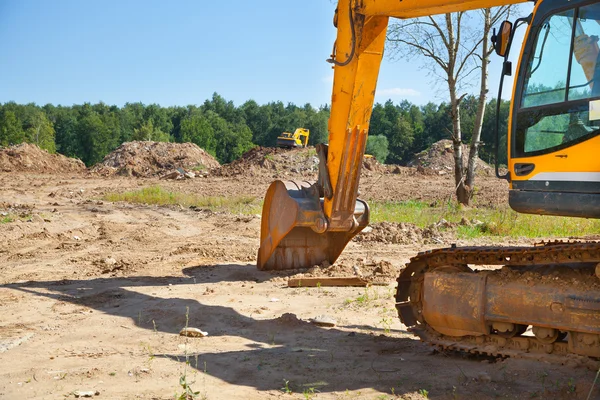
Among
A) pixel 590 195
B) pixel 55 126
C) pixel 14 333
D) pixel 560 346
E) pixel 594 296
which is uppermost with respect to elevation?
pixel 55 126

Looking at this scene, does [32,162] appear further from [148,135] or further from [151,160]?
[148,135]

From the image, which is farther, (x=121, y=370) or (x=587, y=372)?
(x=121, y=370)

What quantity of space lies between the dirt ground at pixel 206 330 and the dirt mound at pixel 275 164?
18730mm

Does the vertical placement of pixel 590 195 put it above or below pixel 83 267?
above

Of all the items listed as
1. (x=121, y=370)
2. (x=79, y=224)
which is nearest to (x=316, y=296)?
(x=121, y=370)

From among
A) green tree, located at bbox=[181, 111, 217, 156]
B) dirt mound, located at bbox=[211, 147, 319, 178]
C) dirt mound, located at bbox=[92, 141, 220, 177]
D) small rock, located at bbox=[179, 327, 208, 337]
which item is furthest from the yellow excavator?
green tree, located at bbox=[181, 111, 217, 156]

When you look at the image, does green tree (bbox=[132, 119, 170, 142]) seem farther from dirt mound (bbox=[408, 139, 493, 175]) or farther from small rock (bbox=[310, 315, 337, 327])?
small rock (bbox=[310, 315, 337, 327])

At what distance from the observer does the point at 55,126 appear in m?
87.8

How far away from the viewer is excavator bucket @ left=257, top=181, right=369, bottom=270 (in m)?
8.30

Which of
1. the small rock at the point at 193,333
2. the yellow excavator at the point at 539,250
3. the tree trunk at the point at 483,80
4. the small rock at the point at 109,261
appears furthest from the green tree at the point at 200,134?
the yellow excavator at the point at 539,250

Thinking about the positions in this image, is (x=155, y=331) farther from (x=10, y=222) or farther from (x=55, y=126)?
(x=55, y=126)

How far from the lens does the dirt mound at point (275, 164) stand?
104 feet

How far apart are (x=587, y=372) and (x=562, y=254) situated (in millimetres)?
824

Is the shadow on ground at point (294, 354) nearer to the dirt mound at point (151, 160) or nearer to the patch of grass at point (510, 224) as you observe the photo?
the patch of grass at point (510, 224)
